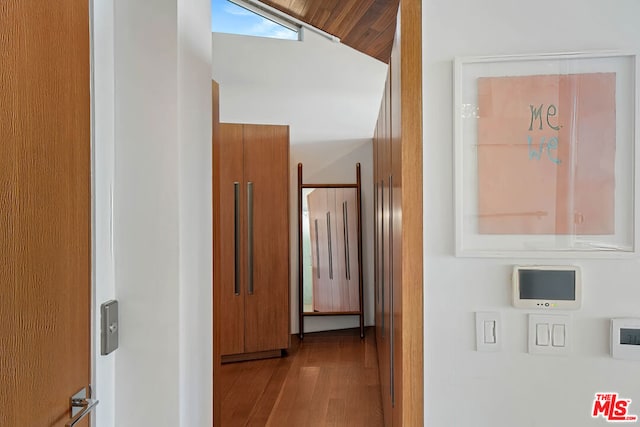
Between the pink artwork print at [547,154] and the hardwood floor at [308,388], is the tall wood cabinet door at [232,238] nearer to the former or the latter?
the hardwood floor at [308,388]

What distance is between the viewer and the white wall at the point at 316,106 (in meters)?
5.19

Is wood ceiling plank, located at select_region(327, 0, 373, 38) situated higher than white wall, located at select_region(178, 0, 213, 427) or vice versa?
wood ceiling plank, located at select_region(327, 0, 373, 38)

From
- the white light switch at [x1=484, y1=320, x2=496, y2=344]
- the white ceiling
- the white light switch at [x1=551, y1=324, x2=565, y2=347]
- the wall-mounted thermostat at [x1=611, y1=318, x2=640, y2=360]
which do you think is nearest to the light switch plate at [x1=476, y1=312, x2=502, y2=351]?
the white light switch at [x1=484, y1=320, x2=496, y2=344]

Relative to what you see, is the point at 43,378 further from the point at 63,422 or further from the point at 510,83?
the point at 510,83

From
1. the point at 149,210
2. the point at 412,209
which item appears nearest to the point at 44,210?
the point at 149,210

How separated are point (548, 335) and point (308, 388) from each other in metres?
2.72

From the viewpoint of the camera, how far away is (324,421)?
310cm

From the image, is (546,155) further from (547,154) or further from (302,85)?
(302,85)

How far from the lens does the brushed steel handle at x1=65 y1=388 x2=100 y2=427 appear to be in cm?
108

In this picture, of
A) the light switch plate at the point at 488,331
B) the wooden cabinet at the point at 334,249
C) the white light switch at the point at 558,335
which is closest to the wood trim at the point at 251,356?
the wooden cabinet at the point at 334,249

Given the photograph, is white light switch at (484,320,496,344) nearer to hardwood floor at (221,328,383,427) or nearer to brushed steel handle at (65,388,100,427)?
brushed steel handle at (65,388,100,427)

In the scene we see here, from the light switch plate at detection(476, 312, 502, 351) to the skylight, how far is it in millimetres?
4557

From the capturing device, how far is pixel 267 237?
4.47 m

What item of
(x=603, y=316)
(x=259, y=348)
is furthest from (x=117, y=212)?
(x=259, y=348)
